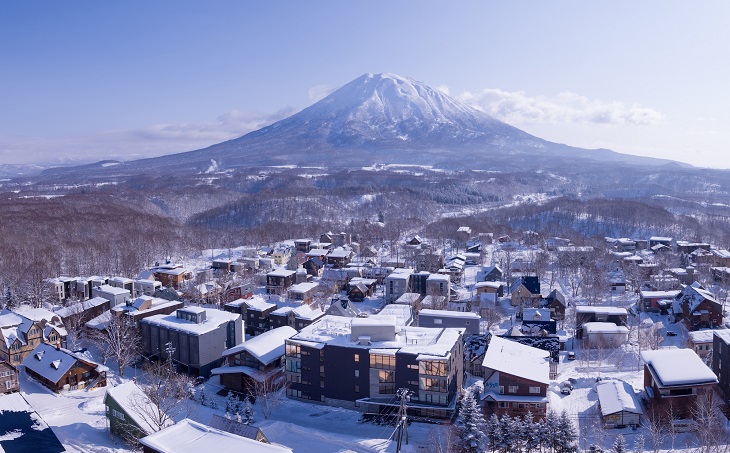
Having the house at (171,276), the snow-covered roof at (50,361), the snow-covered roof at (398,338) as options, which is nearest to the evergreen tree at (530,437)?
the snow-covered roof at (398,338)

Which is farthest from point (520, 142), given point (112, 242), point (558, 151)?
point (112, 242)

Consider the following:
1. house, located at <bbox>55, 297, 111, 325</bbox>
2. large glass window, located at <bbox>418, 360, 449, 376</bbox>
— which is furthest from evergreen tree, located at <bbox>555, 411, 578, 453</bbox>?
house, located at <bbox>55, 297, 111, 325</bbox>

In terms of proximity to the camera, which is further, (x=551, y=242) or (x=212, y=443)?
(x=551, y=242)

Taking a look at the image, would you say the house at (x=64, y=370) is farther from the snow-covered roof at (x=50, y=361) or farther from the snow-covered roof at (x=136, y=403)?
the snow-covered roof at (x=136, y=403)

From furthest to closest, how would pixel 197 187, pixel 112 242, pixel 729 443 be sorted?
pixel 197 187
pixel 112 242
pixel 729 443

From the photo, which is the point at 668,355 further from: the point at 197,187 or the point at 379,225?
the point at 197,187
